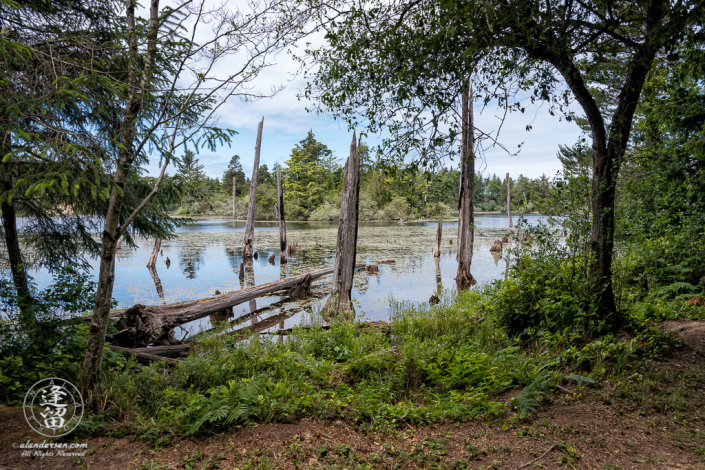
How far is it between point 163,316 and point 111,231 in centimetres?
454

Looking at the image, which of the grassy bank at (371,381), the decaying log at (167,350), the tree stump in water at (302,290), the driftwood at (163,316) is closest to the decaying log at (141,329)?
the driftwood at (163,316)

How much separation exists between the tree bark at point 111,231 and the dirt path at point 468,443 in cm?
60

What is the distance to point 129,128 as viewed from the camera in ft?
10.6

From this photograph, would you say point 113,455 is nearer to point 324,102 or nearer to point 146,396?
point 146,396

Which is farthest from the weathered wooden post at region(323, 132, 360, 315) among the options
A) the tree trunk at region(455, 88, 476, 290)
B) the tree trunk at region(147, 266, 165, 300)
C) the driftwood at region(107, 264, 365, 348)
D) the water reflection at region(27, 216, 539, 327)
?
the tree trunk at region(147, 266, 165, 300)

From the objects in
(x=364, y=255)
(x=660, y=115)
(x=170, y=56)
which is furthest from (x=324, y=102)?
(x=364, y=255)

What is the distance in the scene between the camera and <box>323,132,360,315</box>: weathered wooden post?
8547mm

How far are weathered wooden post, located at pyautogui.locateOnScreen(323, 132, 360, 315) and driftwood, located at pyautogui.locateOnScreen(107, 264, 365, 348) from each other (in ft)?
8.40

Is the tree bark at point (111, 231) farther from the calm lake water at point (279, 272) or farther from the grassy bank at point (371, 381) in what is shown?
the calm lake water at point (279, 272)

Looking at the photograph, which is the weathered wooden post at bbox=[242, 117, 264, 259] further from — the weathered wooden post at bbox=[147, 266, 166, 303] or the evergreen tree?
the evergreen tree

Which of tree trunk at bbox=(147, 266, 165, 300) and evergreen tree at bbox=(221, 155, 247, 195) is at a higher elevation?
evergreen tree at bbox=(221, 155, 247, 195)

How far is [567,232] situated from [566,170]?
2.63 feet

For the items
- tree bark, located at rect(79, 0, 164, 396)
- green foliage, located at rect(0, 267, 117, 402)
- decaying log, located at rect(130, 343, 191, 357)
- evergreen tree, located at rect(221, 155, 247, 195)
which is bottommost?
decaying log, located at rect(130, 343, 191, 357)

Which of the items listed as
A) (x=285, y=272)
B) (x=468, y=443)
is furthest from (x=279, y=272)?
(x=468, y=443)
